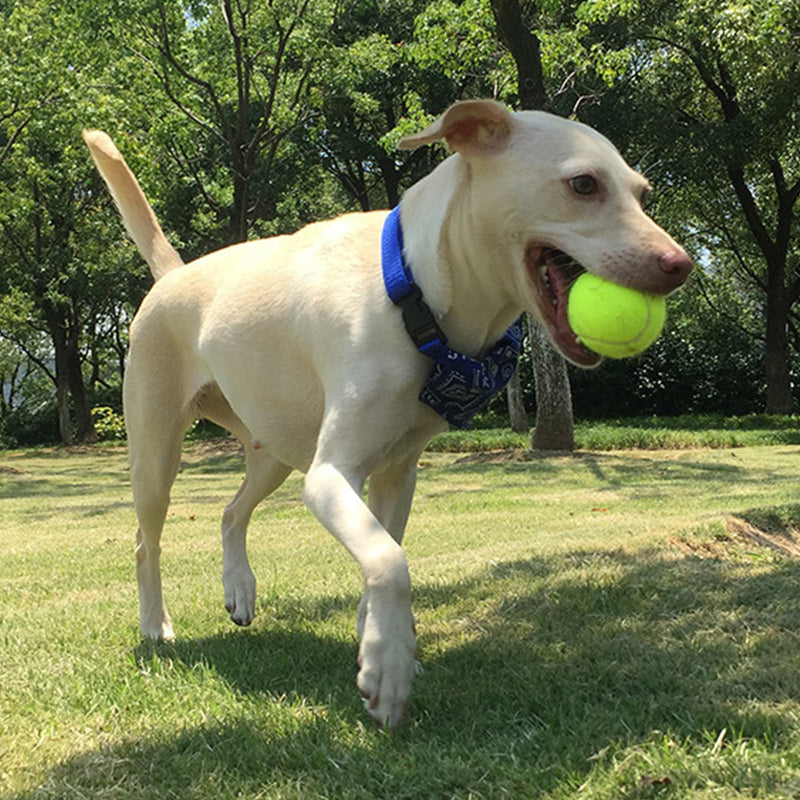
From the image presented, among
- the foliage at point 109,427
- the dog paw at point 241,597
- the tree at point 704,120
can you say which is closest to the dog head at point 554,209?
the dog paw at point 241,597

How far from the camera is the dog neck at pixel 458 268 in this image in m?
2.88

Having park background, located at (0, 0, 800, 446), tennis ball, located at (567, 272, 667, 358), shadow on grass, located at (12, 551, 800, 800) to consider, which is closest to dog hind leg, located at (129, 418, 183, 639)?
shadow on grass, located at (12, 551, 800, 800)

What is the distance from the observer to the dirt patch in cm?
524

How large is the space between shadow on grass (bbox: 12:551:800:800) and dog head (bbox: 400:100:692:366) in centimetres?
109

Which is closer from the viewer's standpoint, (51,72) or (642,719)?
(642,719)

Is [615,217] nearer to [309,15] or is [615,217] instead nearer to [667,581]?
[667,581]

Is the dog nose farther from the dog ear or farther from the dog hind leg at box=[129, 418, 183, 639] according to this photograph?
the dog hind leg at box=[129, 418, 183, 639]

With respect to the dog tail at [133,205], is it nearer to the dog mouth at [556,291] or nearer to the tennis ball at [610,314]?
the dog mouth at [556,291]

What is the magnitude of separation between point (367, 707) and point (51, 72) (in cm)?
1756

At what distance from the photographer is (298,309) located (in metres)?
3.32

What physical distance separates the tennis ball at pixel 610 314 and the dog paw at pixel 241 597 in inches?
87.5

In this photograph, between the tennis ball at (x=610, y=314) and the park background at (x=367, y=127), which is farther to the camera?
the park background at (x=367, y=127)

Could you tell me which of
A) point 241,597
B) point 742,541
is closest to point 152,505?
point 241,597

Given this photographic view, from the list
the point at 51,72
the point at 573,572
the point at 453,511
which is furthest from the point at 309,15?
the point at 573,572
